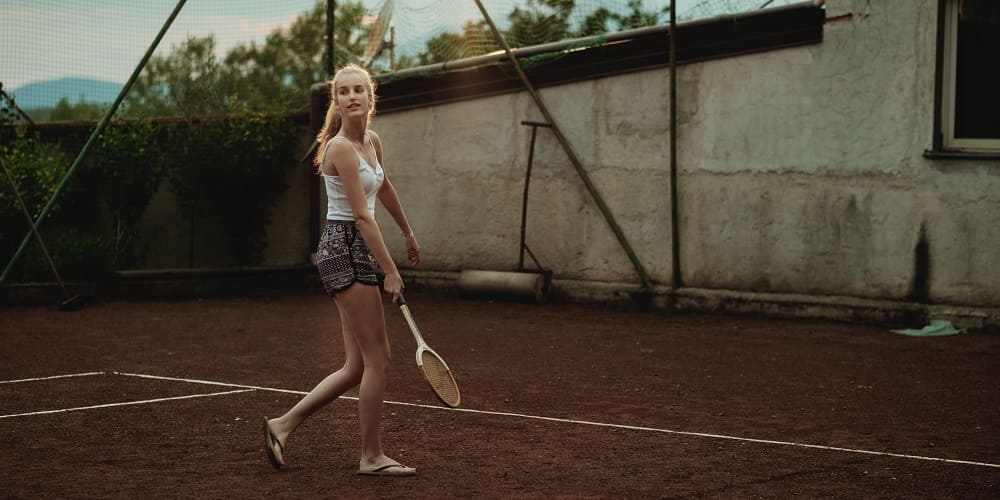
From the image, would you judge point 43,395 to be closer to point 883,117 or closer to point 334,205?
point 334,205

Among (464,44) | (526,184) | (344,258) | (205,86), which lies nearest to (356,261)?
(344,258)

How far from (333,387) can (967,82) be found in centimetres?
858

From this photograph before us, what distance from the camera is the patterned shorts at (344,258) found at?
5.44 metres

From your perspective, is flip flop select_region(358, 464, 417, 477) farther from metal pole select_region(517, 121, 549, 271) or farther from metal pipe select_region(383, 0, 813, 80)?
metal pole select_region(517, 121, 549, 271)

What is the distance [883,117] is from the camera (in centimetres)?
1191

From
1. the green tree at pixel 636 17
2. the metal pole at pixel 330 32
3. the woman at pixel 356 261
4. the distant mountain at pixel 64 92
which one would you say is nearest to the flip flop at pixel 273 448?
the woman at pixel 356 261

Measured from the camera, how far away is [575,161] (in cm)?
1379

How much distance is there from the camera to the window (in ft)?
38.4

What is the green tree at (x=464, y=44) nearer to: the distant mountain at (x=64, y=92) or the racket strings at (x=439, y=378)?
the distant mountain at (x=64, y=92)

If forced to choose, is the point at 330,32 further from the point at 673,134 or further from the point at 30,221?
the point at 673,134

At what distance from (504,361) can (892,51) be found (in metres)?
5.32

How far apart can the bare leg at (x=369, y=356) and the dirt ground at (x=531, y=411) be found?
0.14 m

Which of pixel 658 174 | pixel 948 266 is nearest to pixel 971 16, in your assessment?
pixel 948 266

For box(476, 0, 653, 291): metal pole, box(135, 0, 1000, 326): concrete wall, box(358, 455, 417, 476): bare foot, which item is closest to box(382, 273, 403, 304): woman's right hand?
box(358, 455, 417, 476): bare foot
